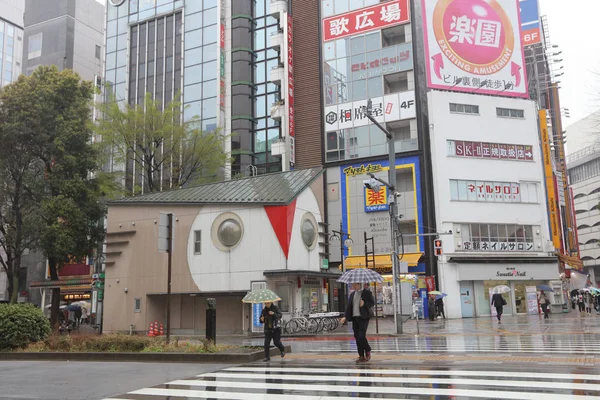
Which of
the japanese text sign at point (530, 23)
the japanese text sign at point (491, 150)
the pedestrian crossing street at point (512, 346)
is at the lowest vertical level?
the pedestrian crossing street at point (512, 346)

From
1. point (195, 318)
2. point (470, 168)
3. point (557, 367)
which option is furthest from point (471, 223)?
point (557, 367)

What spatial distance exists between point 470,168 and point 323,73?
14.9 m

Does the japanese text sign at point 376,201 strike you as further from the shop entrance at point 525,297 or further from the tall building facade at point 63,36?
the tall building facade at point 63,36

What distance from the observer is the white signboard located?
4331cm

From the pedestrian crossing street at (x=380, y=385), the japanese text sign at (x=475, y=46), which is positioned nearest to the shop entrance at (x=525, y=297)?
the japanese text sign at (x=475, y=46)

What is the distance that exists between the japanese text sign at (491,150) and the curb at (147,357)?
31.2 m

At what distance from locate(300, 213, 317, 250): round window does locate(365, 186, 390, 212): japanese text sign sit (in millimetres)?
14925

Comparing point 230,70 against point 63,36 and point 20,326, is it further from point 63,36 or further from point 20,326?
point 20,326

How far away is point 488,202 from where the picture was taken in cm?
4216

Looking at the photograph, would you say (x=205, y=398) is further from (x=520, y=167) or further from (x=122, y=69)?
(x=122, y=69)

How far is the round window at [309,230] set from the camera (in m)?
27.8

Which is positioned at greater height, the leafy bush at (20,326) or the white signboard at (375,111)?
the white signboard at (375,111)

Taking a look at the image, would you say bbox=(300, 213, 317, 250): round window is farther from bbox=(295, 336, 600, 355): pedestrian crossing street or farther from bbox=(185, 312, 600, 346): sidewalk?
bbox=(295, 336, 600, 355): pedestrian crossing street

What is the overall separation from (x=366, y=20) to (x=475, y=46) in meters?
9.38
